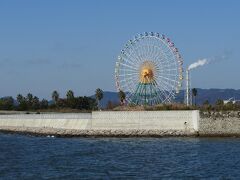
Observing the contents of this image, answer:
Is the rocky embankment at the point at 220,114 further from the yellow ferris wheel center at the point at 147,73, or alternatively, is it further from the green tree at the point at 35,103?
the green tree at the point at 35,103

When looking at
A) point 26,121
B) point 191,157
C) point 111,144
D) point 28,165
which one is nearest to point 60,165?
point 28,165

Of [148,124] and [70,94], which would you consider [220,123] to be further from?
[70,94]

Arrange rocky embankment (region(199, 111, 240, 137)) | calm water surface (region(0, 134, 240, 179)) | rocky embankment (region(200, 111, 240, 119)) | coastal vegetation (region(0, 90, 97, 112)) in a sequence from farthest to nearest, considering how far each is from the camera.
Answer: coastal vegetation (region(0, 90, 97, 112)) → rocky embankment (region(200, 111, 240, 119)) → rocky embankment (region(199, 111, 240, 137)) → calm water surface (region(0, 134, 240, 179))

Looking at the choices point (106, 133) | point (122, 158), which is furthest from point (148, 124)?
point (122, 158)

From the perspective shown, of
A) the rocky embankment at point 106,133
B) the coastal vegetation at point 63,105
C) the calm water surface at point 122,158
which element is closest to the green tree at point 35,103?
the coastal vegetation at point 63,105

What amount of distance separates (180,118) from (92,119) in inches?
403

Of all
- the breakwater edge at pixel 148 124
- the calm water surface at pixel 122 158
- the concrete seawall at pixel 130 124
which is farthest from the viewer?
the concrete seawall at pixel 130 124

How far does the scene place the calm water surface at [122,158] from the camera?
1446 inches

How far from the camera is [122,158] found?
46.0m

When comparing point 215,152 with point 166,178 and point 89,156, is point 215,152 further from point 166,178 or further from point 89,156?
point 166,178

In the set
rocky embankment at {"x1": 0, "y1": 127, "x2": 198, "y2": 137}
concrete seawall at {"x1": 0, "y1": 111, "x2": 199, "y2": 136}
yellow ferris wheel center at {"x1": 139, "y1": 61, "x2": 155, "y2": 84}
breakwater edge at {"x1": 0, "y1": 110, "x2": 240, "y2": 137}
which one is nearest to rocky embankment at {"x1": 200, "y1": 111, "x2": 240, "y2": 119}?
breakwater edge at {"x1": 0, "y1": 110, "x2": 240, "y2": 137}

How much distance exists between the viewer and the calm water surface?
36.7 meters

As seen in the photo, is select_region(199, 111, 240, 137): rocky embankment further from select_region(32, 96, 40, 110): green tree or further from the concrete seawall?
select_region(32, 96, 40, 110): green tree

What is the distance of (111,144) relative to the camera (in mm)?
58844
